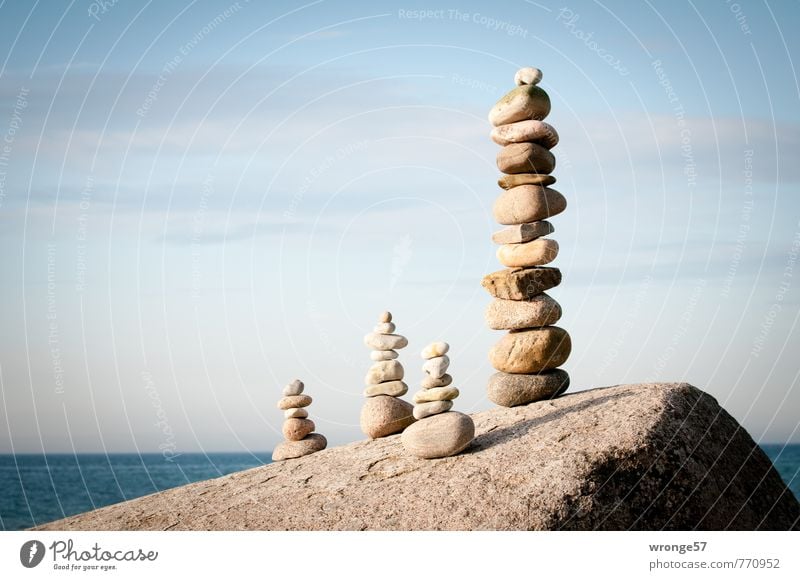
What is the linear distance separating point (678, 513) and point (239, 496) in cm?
583

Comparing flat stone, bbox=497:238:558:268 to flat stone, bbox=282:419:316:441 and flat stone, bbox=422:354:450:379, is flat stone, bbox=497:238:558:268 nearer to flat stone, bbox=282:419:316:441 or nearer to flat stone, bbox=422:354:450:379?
flat stone, bbox=422:354:450:379

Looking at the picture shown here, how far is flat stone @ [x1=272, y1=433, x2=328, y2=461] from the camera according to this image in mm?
13992

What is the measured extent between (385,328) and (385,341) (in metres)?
0.22

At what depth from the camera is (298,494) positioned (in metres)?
11.5

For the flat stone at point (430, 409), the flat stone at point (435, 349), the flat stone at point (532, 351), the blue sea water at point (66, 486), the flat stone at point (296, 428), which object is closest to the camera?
the flat stone at point (430, 409)

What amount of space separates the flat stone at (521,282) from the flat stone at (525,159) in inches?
61.8

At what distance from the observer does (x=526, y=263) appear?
13508 millimetres

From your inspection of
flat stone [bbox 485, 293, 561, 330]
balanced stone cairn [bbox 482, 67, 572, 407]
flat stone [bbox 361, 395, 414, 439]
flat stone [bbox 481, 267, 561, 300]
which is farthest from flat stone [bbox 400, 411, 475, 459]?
flat stone [bbox 481, 267, 561, 300]

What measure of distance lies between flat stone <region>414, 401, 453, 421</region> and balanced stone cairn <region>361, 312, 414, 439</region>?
1584 millimetres

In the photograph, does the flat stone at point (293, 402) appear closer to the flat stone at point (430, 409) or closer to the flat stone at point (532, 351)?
the flat stone at point (430, 409)

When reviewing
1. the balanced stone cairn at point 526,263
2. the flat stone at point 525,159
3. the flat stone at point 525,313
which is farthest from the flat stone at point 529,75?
the flat stone at point 525,313

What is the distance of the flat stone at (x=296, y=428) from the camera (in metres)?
14.1

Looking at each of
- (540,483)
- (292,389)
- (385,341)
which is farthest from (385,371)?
(540,483)
